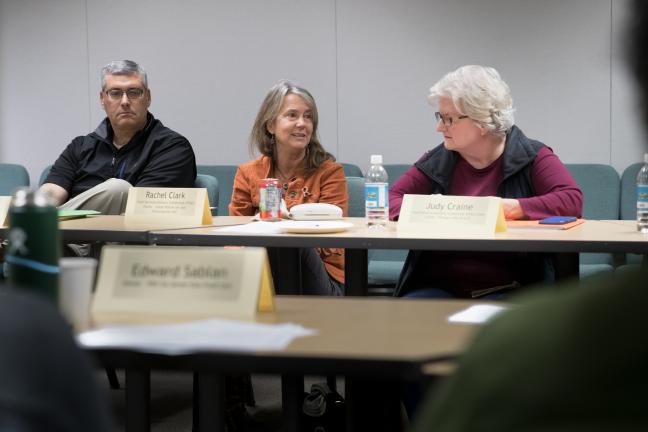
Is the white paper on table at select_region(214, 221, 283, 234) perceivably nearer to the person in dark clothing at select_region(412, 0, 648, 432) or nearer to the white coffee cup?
the white coffee cup

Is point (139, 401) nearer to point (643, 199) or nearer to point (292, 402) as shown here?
point (292, 402)

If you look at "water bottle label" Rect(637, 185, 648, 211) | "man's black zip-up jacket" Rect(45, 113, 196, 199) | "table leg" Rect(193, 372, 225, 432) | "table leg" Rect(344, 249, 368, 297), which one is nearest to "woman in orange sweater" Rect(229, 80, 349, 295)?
"man's black zip-up jacket" Rect(45, 113, 196, 199)

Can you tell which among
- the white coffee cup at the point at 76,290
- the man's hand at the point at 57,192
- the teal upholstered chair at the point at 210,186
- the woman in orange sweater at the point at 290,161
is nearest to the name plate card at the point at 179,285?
the white coffee cup at the point at 76,290

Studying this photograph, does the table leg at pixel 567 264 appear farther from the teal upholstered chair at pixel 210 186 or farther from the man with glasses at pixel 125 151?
the man with glasses at pixel 125 151

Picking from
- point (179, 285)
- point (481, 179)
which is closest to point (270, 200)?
point (481, 179)

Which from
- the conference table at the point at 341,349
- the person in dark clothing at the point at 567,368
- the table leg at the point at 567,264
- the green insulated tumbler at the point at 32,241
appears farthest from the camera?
the table leg at the point at 567,264

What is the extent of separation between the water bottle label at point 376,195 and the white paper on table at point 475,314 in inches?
59.3

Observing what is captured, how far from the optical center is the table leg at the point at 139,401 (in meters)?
1.83

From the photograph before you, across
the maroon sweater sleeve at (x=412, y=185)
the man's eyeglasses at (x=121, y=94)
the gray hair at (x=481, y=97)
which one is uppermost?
the man's eyeglasses at (x=121, y=94)

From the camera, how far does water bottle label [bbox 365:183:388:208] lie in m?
2.89

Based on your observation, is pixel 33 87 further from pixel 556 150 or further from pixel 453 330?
pixel 453 330

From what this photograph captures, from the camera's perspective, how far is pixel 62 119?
18.0ft

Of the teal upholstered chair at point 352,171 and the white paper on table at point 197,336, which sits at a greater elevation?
the teal upholstered chair at point 352,171

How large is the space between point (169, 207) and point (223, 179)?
1886 mm
